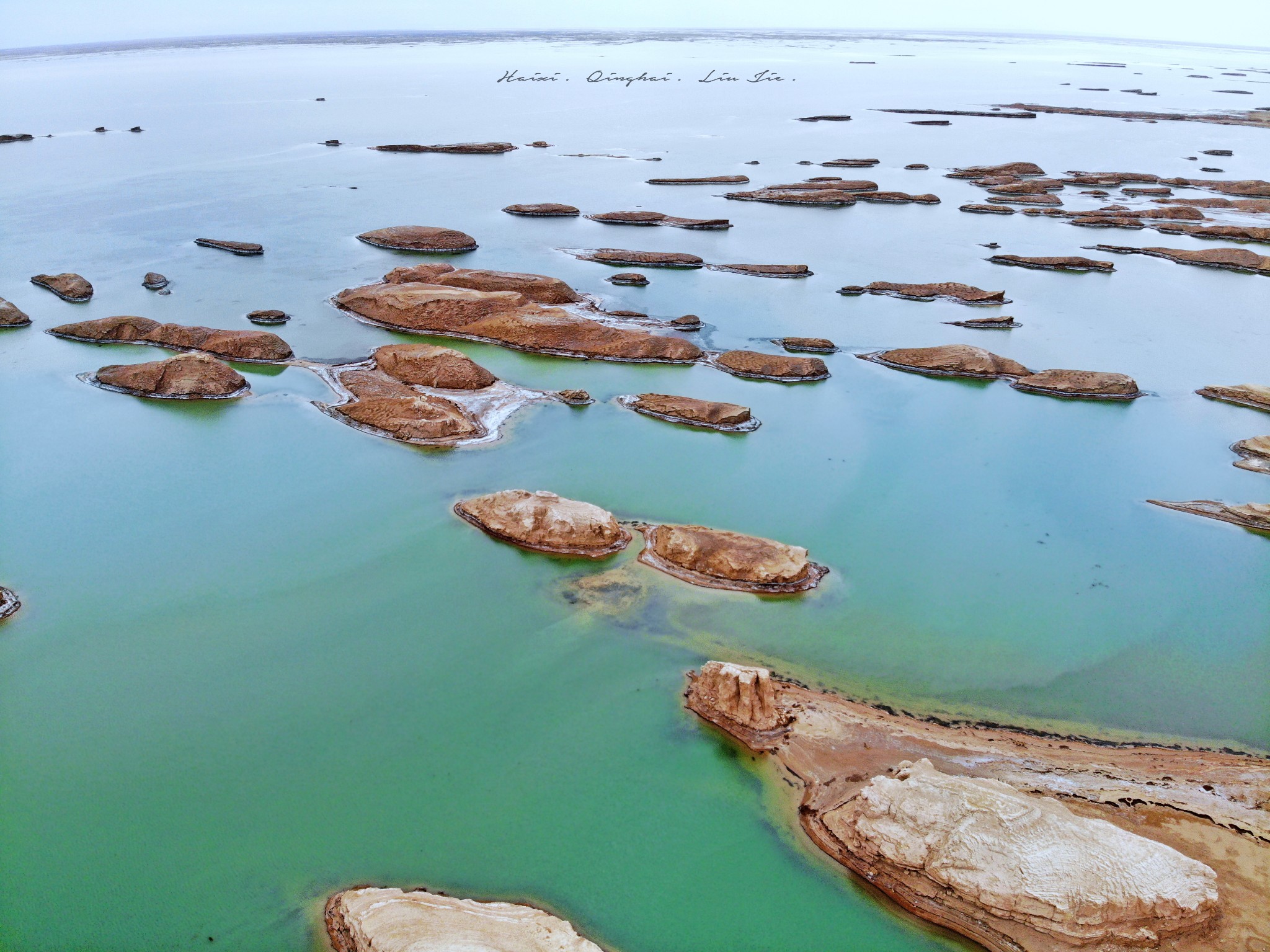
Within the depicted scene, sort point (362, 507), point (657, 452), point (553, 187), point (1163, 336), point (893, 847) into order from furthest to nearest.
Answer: point (553, 187) < point (1163, 336) < point (657, 452) < point (362, 507) < point (893, 847)

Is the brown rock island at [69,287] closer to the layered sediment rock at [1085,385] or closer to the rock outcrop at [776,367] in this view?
the rock outcrop at [776,367]

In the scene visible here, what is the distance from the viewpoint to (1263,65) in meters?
123

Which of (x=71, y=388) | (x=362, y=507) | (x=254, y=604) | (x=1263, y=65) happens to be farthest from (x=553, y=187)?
(x=1263, y=65)

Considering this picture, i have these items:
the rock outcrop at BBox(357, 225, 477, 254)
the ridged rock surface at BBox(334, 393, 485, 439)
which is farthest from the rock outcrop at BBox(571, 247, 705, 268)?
the ridged rock surface at BBox(334, 393, 485, 439)

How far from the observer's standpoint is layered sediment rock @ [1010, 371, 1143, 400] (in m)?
15.5

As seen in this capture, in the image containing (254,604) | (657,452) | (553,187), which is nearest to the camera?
(254,604)

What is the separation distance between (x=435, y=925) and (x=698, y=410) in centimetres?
941

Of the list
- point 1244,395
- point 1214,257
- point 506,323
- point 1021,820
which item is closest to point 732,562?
point 1021,820

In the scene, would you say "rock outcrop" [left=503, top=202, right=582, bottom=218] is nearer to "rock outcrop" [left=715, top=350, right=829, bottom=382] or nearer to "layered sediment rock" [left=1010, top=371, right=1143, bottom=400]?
"rock outcrop" [left=715, top=350, right=829, bottom=382]

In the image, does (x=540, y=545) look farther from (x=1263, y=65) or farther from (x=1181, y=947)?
(x=1263, y=65)

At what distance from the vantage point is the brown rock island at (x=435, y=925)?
5469 millimetres

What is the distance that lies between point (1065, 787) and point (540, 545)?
592 centimetres

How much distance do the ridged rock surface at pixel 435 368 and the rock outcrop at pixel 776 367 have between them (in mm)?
4550

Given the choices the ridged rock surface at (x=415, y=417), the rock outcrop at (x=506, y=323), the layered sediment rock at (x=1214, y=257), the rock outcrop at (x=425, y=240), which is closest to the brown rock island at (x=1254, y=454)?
the rock outcrop at (x=506, y=323)
